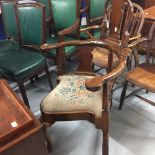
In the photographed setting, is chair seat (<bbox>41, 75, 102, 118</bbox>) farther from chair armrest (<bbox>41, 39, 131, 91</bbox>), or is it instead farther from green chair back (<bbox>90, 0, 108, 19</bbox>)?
green chair back (<bbox>90, 0, 108, 19</bbox>)

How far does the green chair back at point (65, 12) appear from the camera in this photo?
2.33 meters

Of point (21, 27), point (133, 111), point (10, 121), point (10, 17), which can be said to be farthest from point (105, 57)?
point (10, 121)

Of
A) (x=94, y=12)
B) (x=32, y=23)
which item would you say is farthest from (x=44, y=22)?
(x=94, y=12)

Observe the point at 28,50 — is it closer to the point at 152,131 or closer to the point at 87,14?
the point at 87,14

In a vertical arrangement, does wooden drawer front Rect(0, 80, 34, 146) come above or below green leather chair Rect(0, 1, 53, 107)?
above

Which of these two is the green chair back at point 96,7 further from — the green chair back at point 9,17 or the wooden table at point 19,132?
the wooden table at point 19,132

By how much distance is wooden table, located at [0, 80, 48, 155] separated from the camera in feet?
2.78

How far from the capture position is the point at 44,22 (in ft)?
6.59

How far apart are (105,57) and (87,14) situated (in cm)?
84

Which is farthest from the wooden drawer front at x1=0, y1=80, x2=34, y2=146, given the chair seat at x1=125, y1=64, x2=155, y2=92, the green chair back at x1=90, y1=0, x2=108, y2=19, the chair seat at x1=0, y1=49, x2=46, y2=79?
the green chair back at x1=90, y1=0, x2=108, y2=19

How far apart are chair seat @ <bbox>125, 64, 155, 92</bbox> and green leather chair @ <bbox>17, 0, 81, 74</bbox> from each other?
63 cm

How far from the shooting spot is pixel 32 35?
2123 mm

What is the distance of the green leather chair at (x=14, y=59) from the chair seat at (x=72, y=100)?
18.4 inches

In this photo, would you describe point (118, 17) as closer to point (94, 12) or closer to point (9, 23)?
point (94, 12)
